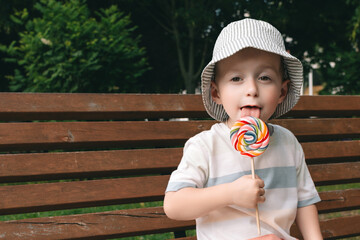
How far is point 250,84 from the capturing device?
1768 millimetres

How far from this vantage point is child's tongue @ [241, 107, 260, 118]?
5.90ft

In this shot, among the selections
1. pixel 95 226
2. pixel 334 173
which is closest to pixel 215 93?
pixel 95 226

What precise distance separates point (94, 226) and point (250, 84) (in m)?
1.12

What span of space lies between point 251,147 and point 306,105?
1167 millimetres

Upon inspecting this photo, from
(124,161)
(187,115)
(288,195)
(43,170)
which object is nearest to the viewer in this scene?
(288,195)

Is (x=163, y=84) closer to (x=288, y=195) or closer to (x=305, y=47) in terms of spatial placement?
(x=305, y=47)

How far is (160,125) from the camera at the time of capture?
2420mm

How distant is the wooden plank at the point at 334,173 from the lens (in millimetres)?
2734

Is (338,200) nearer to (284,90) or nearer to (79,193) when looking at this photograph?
(284,90)

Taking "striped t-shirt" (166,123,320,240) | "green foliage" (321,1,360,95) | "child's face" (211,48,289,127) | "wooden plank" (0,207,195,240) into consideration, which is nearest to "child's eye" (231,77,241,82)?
"child's face" (211,48,289,127)

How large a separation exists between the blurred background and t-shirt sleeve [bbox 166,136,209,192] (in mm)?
4802

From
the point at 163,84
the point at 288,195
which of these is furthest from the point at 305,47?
the point at 288,195

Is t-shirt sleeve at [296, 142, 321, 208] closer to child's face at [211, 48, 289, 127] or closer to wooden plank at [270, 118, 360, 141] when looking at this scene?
child's face at [211, 48, 289, 127]

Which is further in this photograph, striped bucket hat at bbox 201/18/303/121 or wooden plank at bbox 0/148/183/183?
wooden plank at bbox 0/148/183/183
